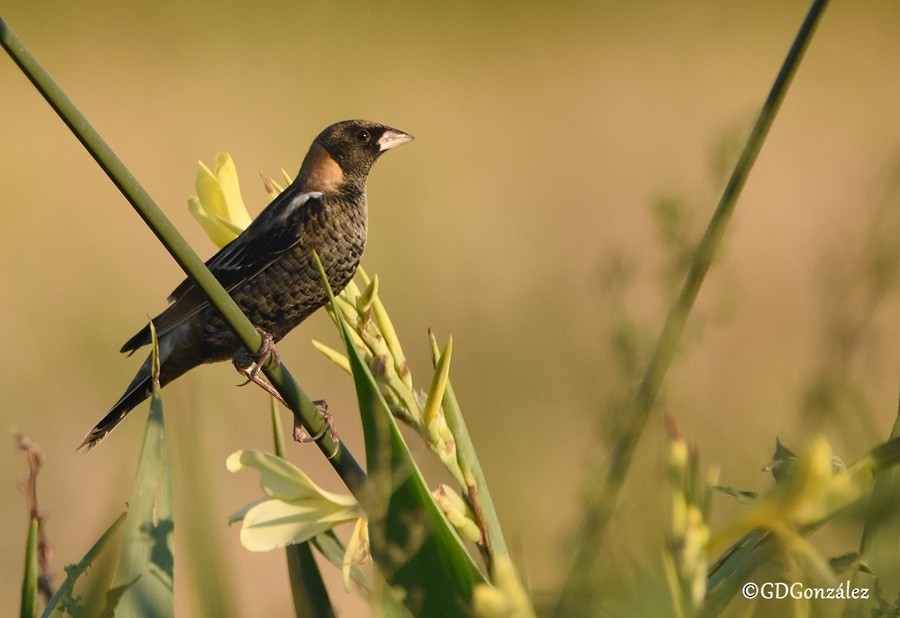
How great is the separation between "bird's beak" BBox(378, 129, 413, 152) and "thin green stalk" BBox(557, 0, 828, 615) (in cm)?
138

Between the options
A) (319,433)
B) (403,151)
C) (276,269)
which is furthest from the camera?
(403,151)

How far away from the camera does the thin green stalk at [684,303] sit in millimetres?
542

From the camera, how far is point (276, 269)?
1945 millimetres

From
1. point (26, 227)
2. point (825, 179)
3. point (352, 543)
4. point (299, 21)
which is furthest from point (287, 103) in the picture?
point (352, 543)

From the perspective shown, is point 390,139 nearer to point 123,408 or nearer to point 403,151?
point 123,408

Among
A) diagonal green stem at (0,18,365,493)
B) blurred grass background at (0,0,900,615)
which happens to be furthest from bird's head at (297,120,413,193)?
diagonal green stem at (0,18,365,493)

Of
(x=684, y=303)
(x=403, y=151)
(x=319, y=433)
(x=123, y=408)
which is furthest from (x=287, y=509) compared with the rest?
(x=403, y=151)

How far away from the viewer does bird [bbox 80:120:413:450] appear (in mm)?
1894

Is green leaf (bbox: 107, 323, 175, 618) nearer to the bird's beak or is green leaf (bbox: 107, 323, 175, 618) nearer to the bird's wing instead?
the bird's wing

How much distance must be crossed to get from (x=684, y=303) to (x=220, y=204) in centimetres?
45

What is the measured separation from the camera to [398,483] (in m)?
0.62

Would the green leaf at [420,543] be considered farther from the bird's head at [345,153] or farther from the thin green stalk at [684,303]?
the bird's head at [345,153]

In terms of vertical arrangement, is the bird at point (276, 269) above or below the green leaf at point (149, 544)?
below
